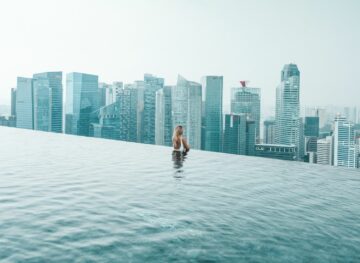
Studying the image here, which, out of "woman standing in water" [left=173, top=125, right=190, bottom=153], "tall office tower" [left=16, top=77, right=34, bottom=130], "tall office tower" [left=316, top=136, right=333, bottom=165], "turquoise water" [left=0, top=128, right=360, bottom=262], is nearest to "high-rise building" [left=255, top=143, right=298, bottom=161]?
"tall office tower" [left=316, top=136, right=333, bottom=165]

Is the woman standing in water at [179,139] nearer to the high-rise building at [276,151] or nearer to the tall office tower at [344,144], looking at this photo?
the high-rise building at [276,151]

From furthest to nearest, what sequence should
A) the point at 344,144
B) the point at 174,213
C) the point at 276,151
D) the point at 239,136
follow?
the point at 239,136, the point at 344,144, the point at 276,151, the point at 174,213

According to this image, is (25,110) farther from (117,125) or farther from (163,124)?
(163,124)

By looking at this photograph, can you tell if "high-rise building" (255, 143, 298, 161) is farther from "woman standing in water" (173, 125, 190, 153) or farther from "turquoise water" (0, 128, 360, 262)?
"turquoise water" (0, 128, 360, 262)

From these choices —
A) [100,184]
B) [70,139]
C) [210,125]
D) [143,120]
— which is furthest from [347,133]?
[100,184]

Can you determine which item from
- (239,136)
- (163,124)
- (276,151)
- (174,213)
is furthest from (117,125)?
(174,213)

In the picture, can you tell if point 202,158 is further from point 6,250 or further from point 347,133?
point 347,133
